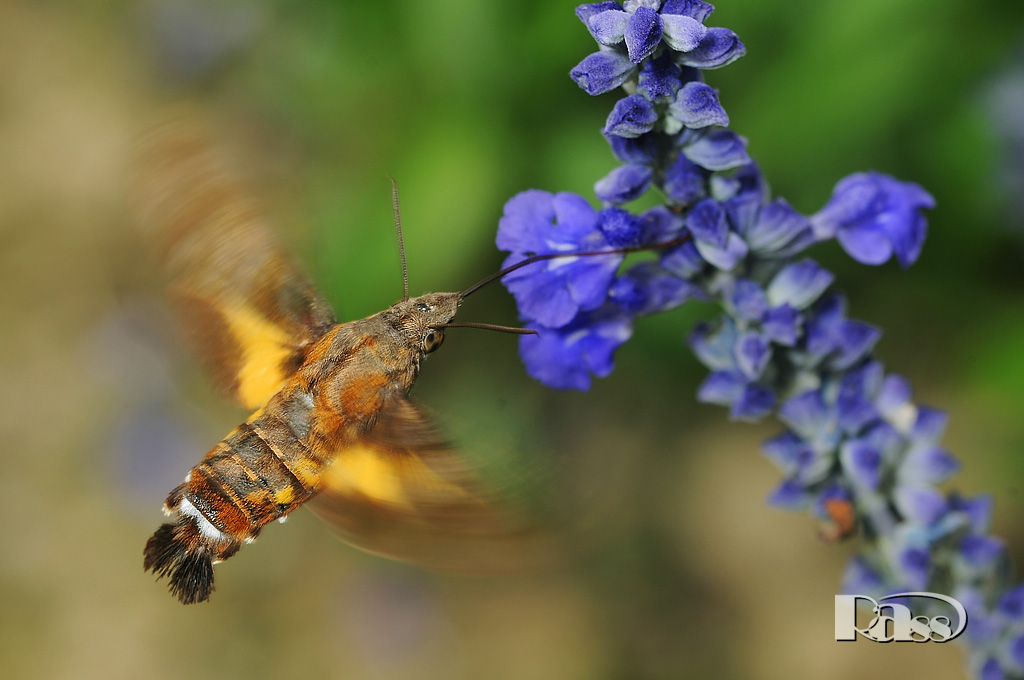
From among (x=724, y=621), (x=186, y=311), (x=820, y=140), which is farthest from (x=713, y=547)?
(x=186, y=311)

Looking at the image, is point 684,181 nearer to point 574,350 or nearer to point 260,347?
point 574,350

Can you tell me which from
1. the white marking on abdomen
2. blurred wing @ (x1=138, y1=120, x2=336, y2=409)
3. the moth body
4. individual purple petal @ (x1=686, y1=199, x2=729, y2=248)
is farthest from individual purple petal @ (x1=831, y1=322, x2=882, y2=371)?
the white marking on abdomen

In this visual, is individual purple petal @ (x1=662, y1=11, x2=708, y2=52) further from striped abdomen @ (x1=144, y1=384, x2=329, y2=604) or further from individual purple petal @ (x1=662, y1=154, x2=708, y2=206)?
striped abdomen @ (x1=144, y1=384, x2=329, y2=604)

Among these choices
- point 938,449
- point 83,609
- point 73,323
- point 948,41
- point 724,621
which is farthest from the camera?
point 73,323

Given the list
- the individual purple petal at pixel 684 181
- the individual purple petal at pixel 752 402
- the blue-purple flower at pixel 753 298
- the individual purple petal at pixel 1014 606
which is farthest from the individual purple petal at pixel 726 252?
the individual purple petal at pixel 1014 606

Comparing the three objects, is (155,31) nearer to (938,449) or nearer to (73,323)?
(73,323)

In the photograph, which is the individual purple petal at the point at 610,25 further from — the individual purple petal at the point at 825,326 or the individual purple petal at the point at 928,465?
the individual purple petal at the point at 928,465
